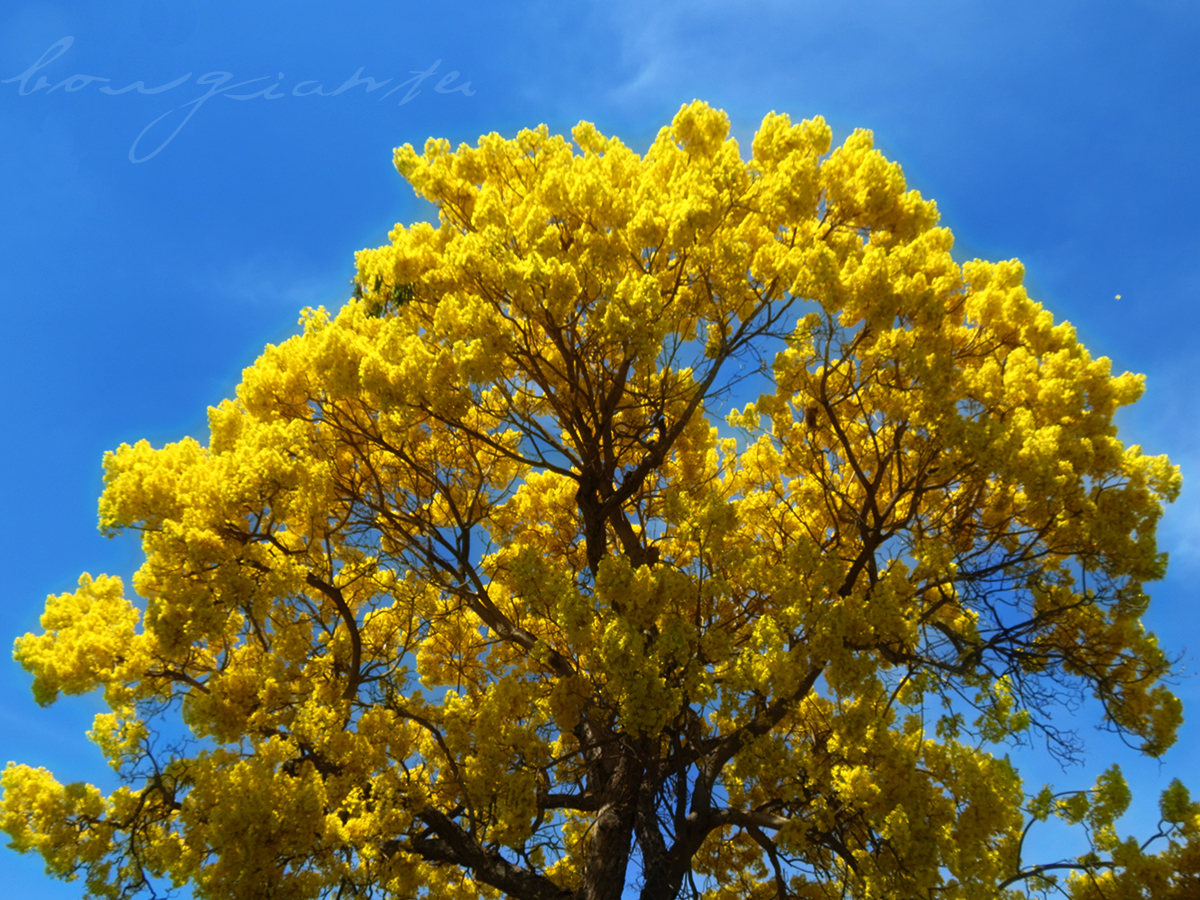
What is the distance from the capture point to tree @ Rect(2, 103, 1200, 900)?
632cm

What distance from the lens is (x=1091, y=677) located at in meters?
7.47

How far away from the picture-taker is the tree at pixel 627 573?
6.32 m

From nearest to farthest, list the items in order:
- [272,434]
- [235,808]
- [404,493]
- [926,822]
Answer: [235,808] → [926,822] → [272,434] → [404,493]

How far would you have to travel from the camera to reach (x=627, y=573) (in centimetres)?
667

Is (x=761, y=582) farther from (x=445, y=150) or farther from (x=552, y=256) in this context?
(x=445, y=150)

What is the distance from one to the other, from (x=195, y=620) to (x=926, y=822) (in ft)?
21.4

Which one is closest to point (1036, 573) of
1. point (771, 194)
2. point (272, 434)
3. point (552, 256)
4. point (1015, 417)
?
point (1015, 417)

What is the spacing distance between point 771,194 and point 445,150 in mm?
3827

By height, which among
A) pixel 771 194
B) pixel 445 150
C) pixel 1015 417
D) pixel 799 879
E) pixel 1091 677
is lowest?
pixel 799 879

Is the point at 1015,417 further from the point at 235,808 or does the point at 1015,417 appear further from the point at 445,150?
the point at 235,808

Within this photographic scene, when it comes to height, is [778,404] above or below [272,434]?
above

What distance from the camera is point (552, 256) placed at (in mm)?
6984

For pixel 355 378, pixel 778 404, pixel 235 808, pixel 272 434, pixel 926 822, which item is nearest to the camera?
pixel 235 808

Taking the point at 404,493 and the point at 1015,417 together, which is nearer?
the point at 1015,417
